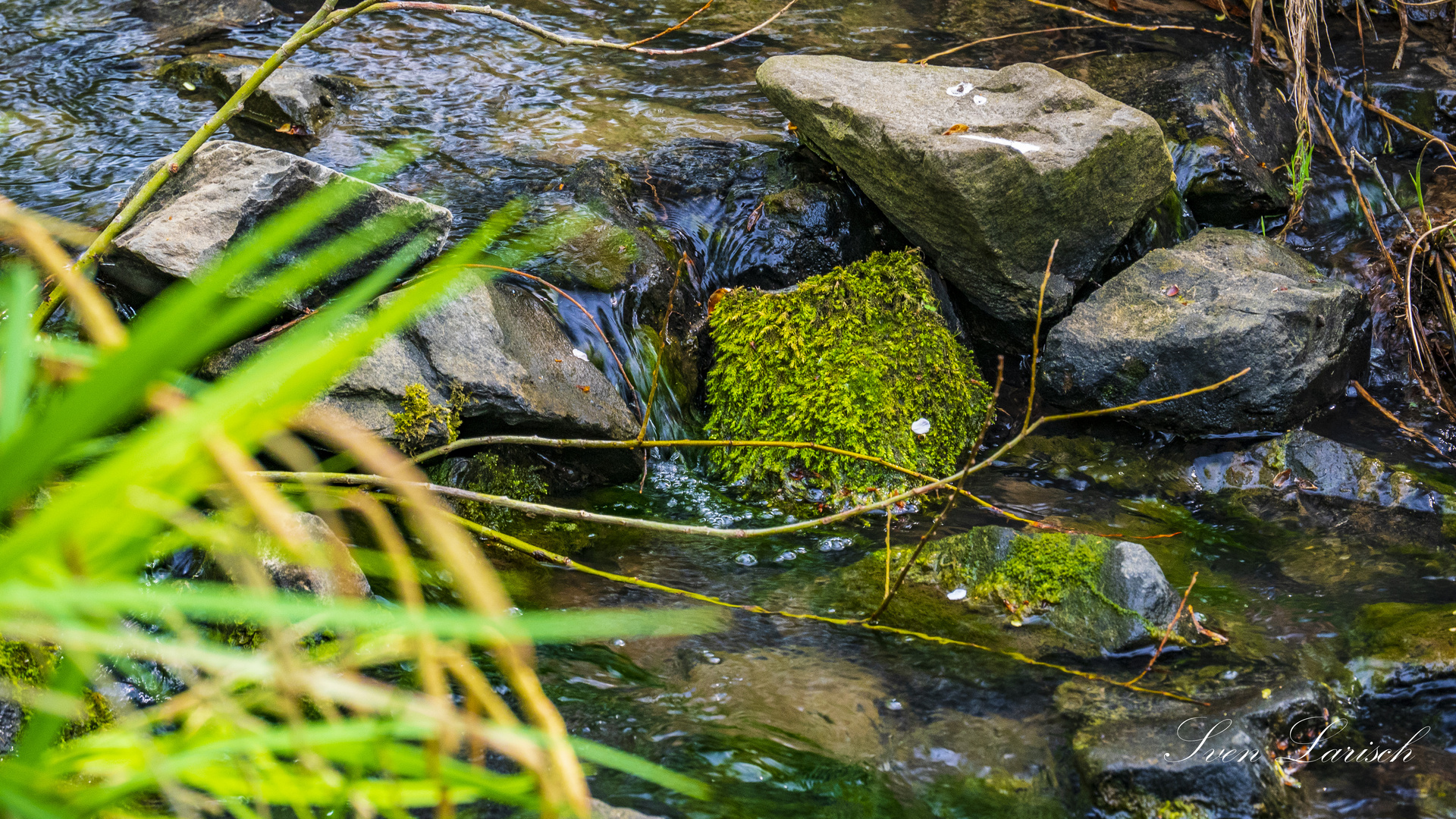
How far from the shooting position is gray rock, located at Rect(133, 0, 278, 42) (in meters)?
7.04

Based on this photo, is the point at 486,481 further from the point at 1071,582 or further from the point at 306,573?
the point at 1071,582

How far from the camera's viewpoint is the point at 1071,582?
→ 126 inches

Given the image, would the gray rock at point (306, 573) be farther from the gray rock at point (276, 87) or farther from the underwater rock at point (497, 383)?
the gray rock at point (276, 87)

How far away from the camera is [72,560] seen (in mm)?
611

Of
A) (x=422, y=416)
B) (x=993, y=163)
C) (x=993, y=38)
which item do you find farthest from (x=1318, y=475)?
(x=993, y=38)

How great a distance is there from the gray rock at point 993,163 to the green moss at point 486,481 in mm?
2394

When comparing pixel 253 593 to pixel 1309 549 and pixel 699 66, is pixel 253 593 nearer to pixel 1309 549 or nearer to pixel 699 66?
pixel 1309 549

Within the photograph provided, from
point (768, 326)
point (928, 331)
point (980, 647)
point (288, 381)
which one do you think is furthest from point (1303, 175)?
point (288, 381)

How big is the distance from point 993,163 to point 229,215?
3.37 m

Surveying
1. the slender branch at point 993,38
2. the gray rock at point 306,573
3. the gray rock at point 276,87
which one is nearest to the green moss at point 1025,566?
the gray rock at point 306,573

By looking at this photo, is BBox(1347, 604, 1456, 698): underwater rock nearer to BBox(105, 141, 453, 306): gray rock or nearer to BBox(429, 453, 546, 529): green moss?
BBox(429, 453, 546, 529): green moss

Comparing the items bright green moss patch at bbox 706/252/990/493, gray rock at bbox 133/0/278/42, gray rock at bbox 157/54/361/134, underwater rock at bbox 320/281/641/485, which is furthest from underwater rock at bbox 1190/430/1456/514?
gray rock at bbox 133/0/278/42

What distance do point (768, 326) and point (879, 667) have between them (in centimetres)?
203

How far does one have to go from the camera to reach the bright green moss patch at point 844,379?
167 inches
